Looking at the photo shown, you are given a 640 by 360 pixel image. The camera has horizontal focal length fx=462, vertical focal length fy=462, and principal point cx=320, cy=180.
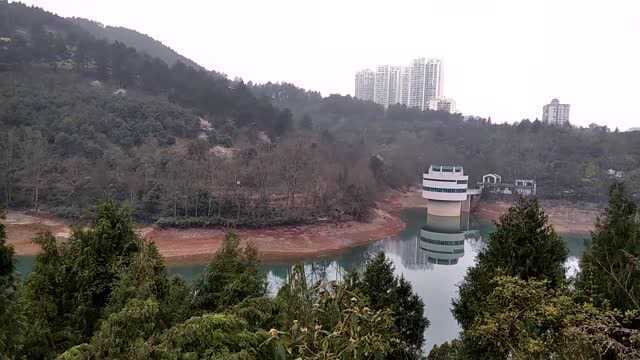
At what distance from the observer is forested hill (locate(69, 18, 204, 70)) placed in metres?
72.4

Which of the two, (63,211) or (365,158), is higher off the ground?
(365,158)

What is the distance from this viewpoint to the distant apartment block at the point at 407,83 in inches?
2889

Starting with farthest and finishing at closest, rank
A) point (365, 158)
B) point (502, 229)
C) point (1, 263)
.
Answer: point (365, 158), point (502, 229), point (1, 263)

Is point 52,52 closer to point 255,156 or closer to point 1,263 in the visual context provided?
point 255,156

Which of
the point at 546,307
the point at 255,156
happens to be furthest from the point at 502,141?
the point at 546,307

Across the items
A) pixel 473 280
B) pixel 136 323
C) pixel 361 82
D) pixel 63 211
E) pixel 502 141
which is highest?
pixel 361 82

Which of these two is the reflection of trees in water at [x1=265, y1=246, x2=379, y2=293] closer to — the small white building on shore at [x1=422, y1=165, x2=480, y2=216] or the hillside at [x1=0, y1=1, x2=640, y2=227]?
the hillside at [x1=0, y1=1, x2=640, y2=227]

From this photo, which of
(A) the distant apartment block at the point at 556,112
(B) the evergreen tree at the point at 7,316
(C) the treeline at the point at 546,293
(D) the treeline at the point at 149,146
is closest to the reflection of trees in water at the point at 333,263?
(D) the treeline at the point at 149,146

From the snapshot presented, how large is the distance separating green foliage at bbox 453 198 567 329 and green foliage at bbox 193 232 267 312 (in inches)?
125

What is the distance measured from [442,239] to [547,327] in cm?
2551

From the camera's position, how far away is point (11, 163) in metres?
23.5

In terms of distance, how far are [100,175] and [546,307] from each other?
24304mm

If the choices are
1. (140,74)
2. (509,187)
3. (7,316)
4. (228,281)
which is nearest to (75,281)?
(7,316)

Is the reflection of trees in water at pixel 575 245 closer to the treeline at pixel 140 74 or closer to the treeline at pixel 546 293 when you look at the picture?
the treeline at pixel 546 293
